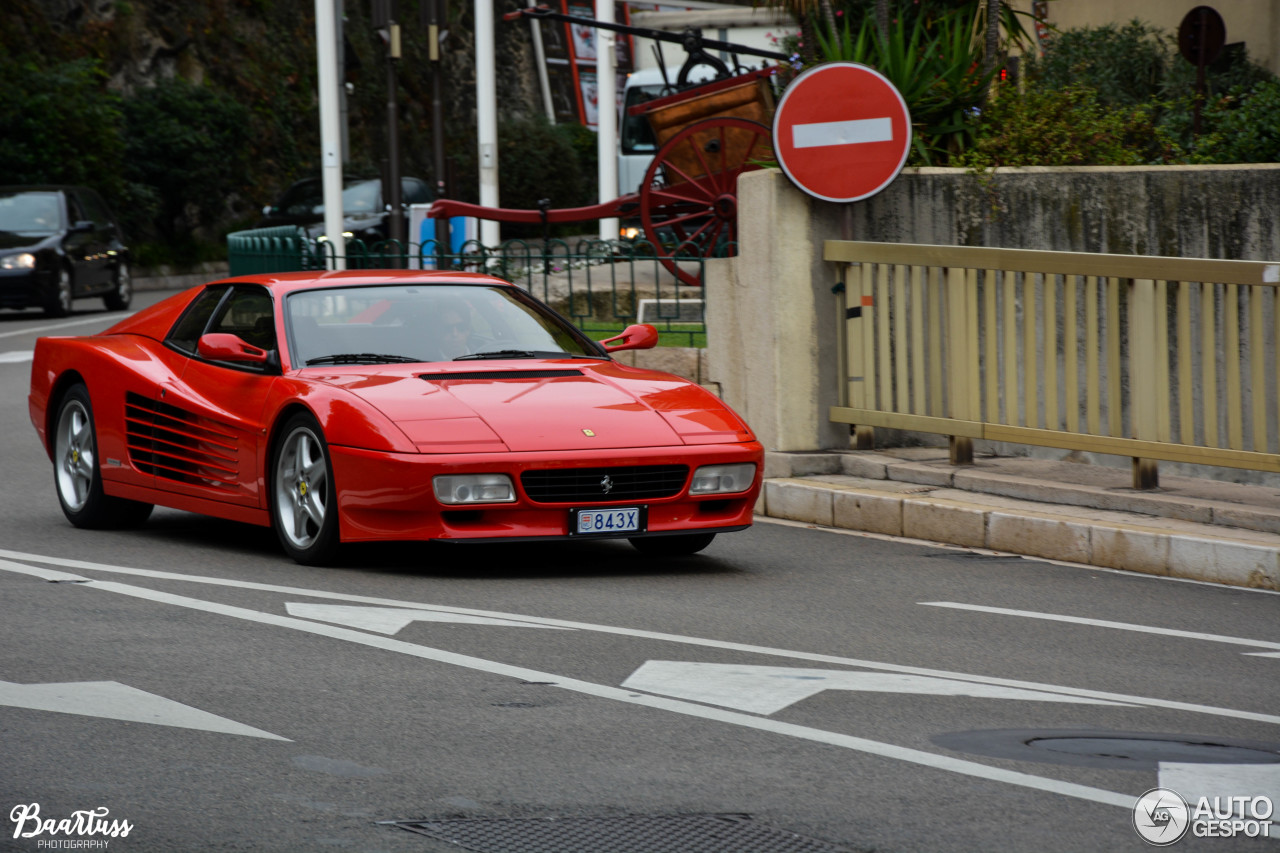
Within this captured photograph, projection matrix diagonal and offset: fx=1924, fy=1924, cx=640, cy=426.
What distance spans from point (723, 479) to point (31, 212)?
20.0m

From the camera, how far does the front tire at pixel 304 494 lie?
8180mm

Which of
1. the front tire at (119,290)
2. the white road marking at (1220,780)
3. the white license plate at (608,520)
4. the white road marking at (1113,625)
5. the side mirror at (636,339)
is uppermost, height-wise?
the front tire at (119,290)

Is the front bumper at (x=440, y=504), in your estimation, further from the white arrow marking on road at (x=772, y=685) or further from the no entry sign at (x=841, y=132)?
the no entry sign at (x=841, y=132)

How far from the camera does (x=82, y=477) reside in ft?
32.3

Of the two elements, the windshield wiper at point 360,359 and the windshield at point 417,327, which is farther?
the windshield at point 417,327

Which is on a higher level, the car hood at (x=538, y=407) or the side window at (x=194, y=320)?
the side window at (x=194, y=320)

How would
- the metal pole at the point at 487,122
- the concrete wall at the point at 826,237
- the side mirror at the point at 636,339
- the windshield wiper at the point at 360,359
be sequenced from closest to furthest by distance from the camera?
the windshield wiper at the point at 360,359
the side mirror at the point at 636,339
the concrete wall at the point at 826,237
the metal pole at the point at 487,122

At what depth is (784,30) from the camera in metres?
32.1

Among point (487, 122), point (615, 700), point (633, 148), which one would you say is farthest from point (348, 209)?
point (615, 700)

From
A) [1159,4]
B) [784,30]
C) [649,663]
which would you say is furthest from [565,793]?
[784,30]

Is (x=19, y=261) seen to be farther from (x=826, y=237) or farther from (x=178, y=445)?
(x=178, y=445)

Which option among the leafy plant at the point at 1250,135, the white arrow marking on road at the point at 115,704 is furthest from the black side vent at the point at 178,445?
the leafy plant at the point at 1250,135

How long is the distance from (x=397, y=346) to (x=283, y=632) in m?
2.46

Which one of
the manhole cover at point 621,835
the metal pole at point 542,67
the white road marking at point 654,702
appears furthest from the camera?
the metal pole at point 542,67
